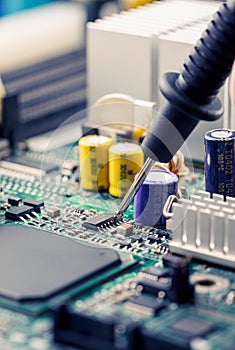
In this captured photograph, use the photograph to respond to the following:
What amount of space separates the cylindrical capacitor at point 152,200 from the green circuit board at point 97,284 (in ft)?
0.12

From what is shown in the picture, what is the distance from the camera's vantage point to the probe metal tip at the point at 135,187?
3029 millimetres

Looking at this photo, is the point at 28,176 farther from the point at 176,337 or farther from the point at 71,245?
the point at 176,337

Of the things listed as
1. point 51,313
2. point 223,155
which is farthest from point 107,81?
point 51,313

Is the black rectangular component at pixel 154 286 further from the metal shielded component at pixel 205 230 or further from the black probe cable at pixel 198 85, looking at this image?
the black probe cable at pixel 198 85

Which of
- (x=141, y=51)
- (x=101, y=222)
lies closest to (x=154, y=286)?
(x=101, y=222)

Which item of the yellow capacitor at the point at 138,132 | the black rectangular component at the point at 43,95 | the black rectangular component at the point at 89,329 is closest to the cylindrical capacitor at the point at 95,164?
the yellow capacitor at the point at 138,132

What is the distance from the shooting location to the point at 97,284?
2.83 metres

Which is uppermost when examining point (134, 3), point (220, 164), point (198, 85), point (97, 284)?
point (198, 85)

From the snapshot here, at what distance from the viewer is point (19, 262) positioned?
2928 mm

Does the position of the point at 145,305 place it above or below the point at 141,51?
below

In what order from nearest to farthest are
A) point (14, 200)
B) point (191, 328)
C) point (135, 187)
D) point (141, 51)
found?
point (191, 328)
point (135, 187)
point (14, 200)
point (141, 51)

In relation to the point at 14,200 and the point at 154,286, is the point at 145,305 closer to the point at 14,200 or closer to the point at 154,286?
the point at 154,286

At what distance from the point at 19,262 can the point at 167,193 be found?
0.56 m

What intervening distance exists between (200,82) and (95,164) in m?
0.99
